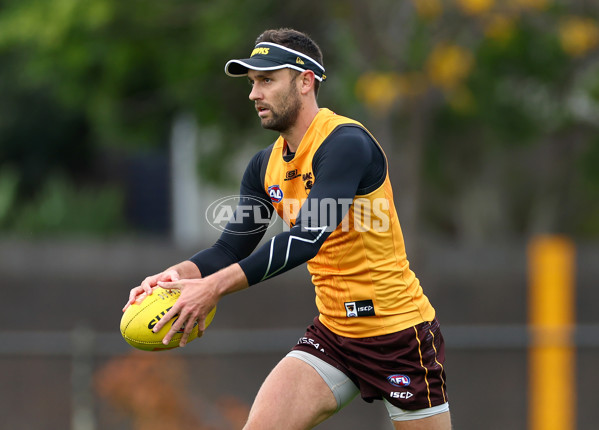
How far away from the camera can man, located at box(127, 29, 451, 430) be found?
16.5 feet

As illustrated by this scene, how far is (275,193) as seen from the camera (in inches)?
211

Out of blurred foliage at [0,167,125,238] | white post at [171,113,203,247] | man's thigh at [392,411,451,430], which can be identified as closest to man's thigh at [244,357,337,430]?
man's thigh at [392,411,451,430]

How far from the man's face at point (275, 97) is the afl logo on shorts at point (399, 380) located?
1.52 metres

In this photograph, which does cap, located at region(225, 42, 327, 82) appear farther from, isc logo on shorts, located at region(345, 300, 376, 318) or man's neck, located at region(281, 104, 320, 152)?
isc logo on shorts, located at region(345, 300, 376, 318)

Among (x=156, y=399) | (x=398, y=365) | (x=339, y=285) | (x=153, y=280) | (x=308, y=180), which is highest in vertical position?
(x=308, y=180)

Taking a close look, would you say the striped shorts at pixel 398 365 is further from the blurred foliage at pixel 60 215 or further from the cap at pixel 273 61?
the blurred foliage at pixel 60 215

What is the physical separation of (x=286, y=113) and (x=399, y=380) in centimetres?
161

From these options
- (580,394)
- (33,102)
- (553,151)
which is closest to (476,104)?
(553,151)

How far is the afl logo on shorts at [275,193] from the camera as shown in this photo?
5.32 metres

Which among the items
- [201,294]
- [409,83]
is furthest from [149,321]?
[409,83]

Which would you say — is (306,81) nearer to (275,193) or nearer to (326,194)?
(275,193)

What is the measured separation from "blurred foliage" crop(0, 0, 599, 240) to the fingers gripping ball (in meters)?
5.43

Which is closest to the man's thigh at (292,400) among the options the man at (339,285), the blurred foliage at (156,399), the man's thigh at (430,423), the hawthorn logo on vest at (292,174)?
the man at (339,285)

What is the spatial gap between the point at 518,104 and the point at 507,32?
179 centimetres
